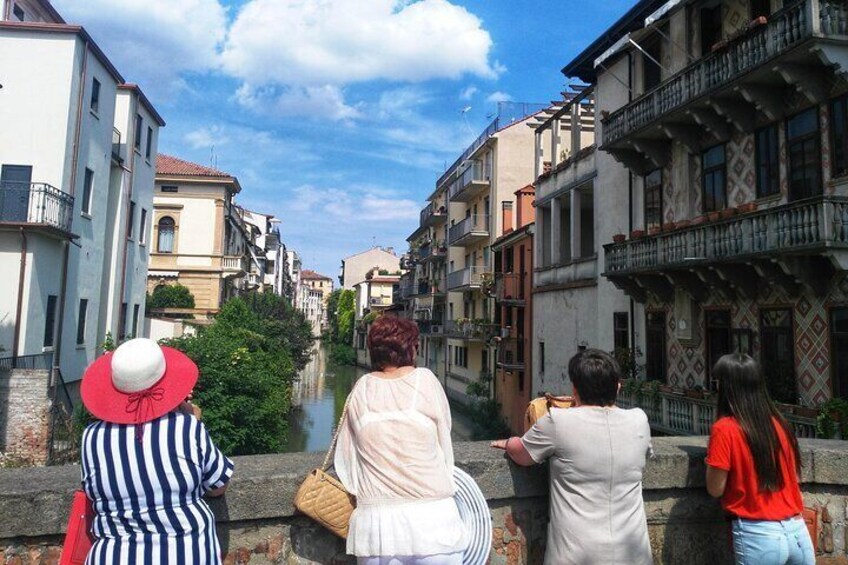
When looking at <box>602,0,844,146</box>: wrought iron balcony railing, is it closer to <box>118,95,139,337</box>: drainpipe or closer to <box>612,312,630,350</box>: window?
<box>612,312,630,350</box>: window

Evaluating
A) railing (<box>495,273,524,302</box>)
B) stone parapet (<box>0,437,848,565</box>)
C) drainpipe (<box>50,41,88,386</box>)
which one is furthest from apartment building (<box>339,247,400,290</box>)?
stone parapet (<box>0,437,848,565</box>)

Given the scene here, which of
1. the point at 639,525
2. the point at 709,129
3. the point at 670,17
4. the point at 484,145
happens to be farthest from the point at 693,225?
the point at 484,145

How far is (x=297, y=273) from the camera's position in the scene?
11225 cm

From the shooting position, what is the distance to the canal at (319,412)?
2872cm

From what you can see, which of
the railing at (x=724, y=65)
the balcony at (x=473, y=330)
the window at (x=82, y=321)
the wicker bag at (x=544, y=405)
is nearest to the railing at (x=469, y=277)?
the balcony at (x=473, y=330)

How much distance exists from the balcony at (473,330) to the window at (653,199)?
46.2 ft

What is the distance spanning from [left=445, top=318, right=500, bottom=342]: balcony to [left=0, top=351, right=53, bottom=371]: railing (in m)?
19.5

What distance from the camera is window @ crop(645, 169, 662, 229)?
1594cm

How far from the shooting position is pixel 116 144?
21.8m

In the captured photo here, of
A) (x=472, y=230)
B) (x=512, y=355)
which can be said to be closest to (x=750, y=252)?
(x=512, y=355)

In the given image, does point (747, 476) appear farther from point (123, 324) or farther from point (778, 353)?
point (123, 324)

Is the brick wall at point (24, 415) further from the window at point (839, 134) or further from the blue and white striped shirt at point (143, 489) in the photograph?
the window at point (839, 134)

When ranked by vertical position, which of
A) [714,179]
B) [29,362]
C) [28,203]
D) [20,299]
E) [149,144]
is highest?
[149,144]

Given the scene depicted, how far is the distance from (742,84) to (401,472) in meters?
12.2
